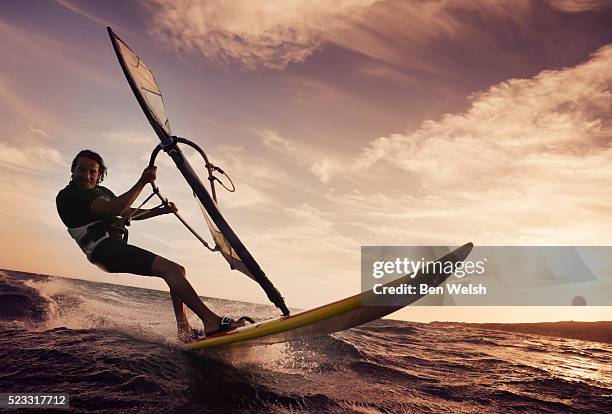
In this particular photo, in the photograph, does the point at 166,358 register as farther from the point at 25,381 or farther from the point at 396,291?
the point at 396,291

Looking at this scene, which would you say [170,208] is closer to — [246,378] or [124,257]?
[124,257]

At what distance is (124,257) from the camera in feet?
14.8

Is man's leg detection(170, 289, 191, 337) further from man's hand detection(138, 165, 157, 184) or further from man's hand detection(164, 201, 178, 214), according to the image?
man's hand detection(138, 165, 157, 184)

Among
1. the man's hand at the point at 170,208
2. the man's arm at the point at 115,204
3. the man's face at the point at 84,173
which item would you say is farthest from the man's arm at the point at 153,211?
the man's arm at the point at 115,204

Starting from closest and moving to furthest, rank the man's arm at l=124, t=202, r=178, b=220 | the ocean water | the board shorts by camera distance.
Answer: the ocean water < the board shorts < the man's arm at l=124, t=202, r=178, b=220

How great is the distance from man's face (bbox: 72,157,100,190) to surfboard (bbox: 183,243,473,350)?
108 inches

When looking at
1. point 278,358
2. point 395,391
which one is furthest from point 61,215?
point 395,391

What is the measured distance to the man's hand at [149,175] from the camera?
4.68 meters

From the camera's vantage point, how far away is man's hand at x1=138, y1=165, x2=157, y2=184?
4675mm

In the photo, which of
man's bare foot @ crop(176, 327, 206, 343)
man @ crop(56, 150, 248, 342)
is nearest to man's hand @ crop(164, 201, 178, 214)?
man @ crop(56, 150, 248, 342)

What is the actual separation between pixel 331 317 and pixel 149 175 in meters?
3.15

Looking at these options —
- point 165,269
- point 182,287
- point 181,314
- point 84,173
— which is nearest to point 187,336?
point 181,314

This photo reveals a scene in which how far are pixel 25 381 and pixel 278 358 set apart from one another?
3.35 m

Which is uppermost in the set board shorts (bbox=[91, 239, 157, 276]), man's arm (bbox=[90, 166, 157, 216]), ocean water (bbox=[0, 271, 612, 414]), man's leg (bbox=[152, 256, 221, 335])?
man's arm (bbox=[90, 166, 157, 216])
